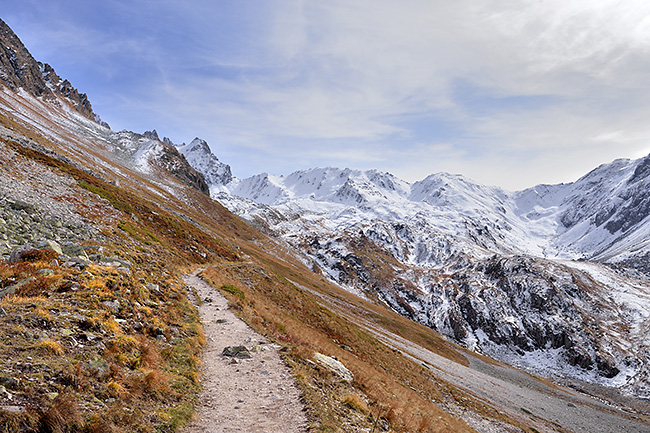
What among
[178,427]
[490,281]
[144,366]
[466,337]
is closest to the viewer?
[178,427]

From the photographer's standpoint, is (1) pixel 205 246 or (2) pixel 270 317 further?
(1) pixel 205 246

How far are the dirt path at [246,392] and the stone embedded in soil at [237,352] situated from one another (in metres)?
0.25

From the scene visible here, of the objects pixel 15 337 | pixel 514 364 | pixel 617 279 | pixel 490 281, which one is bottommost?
pixel 514 364

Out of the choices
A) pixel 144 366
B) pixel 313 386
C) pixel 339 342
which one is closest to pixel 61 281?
pixel 144 366

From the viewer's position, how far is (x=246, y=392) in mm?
11180

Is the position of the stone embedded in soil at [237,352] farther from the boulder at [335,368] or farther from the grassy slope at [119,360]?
the boulder at [335,368]

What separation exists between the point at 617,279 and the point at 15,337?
262 meters

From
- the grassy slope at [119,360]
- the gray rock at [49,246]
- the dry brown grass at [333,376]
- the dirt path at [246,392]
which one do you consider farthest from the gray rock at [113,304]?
the dry brown grass at [333,376]

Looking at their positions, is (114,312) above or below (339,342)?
above

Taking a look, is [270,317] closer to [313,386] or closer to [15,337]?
[313,386]

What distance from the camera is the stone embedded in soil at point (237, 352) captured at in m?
14.5

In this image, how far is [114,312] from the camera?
11953mm

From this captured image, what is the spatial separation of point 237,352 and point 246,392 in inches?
150

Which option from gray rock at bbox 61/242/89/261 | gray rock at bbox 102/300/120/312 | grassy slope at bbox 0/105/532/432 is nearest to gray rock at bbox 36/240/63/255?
gray rock at bbox 61/242/89/261
